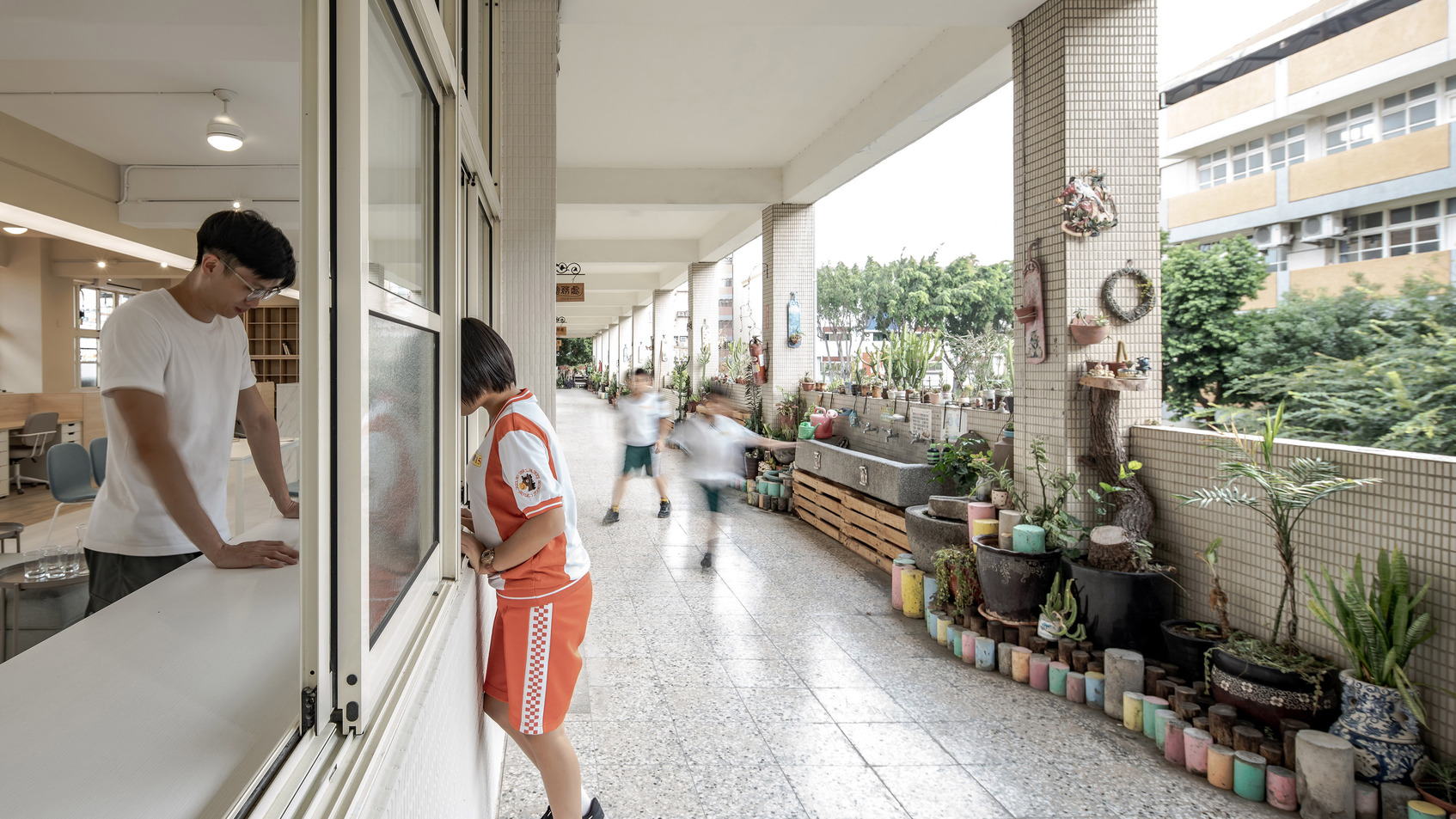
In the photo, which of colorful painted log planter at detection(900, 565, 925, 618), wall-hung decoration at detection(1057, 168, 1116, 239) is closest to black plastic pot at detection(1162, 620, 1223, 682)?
colorful painted log planter at detection(900, 565, 925, 618)

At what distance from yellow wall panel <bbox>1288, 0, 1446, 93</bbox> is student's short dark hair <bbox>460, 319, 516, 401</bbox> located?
12041mm

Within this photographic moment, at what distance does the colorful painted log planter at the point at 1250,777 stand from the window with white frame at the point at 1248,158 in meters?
15.1

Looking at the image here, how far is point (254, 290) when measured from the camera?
1.46 meters

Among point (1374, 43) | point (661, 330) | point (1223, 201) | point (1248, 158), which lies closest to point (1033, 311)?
point (1374, 43)

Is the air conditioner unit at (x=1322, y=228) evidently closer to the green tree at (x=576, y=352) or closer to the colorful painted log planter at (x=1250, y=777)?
the colorful painted log planter at (x=1250, y=777)

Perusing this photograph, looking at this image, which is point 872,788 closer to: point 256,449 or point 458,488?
point 458,488

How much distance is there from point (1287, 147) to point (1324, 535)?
1405 centimetres

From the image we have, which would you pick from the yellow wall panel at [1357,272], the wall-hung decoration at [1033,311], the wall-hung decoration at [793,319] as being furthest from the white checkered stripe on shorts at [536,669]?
the yellow wall panel at [1357,272]

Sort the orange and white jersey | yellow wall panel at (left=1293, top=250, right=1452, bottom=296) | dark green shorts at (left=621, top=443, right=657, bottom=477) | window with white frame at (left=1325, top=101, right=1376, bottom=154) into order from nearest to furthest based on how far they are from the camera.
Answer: the orange and white jersey, dark green shorts at (left=621, top=443, right=657, bottom=477), yellow wall panel at (left=1293, top=250, right=1452, bottom=296), window with white frame at (left=1325, top=101, right=1376, bottom=154)

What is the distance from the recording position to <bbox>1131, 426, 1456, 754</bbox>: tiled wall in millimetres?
2598

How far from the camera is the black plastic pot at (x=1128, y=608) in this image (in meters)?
3.48

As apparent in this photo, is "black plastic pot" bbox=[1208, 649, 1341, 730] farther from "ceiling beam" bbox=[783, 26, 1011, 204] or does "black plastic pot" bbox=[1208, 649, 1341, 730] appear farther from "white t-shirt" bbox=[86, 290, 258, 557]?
"ceiling beam" bbox=[783, 26, 1011, 204]

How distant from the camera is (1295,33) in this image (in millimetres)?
6059

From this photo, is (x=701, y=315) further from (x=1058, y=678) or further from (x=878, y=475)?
(x=1058, y=678)
